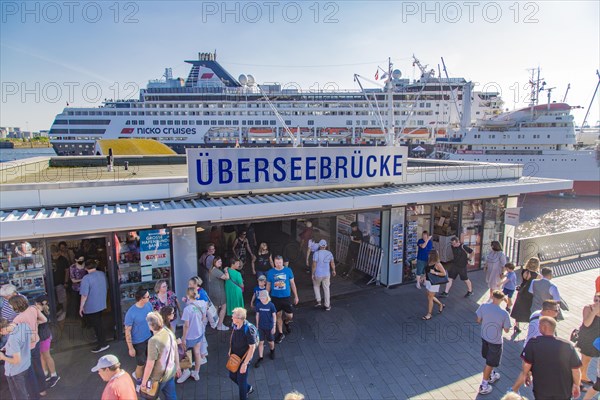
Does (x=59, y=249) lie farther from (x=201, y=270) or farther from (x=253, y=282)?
(x=253, y=282)

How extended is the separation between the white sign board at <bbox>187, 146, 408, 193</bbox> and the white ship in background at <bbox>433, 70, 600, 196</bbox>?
3498 centimetres

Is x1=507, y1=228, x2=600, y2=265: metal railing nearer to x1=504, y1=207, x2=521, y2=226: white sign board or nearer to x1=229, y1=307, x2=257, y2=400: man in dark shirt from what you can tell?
x1=504, y1=207, x2=521, y2=226: white sign board

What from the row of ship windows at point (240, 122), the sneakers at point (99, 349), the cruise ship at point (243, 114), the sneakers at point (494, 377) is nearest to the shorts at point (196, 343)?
the sneakers at point (99, 349)

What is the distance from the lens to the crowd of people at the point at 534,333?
149 inches

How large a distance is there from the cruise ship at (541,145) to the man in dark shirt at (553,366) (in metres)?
37.0

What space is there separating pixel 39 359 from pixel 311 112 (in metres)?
67.2

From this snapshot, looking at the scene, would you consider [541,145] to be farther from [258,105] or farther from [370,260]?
[258,105]

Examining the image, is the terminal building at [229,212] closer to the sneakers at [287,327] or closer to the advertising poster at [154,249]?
the advertising poster at [154,249]

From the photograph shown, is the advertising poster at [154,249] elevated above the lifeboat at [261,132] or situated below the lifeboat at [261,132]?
below

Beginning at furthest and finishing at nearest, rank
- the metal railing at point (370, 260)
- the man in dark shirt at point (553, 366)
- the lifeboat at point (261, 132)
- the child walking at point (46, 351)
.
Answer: the lifeboat at point (261, 132)
the metal railing at point (370, 260)
the child walking at point (46, 351)
the man in dark shirt at point (553, 366)

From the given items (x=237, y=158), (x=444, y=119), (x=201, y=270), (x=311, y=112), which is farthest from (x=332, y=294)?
(x=444, y=119)

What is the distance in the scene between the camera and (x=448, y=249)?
10.3 metres

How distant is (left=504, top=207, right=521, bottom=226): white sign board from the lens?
32.9 ft

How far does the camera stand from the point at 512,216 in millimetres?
10172
